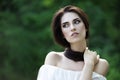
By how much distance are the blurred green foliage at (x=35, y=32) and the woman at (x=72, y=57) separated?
756 centimetres

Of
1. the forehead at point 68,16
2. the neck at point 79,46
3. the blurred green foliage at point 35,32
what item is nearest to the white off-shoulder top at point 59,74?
the neck at point 79,46

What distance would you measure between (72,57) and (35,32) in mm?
9312

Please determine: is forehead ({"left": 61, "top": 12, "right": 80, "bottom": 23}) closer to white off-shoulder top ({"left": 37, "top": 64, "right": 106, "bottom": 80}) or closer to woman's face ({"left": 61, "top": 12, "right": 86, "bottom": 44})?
woman's face ({"left": 61, "top": 12, "right": 86, "bottom": 44})

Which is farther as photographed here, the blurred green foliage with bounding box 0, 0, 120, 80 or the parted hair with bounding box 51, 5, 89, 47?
the blurred green foliage with bounding box 0, 0, 120, 80

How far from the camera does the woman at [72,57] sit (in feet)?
16.1

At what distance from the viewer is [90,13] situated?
44.5 ft

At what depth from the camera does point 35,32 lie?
14.3 metres

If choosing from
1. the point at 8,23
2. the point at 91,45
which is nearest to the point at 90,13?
the point at 91,45

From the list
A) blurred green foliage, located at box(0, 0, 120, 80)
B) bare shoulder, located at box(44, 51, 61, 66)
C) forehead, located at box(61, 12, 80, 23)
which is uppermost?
forehead, located at box(61, 12, 80, 23)

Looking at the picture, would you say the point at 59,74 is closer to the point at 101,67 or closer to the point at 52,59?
the point at 52,59

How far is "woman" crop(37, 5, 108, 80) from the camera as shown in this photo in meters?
4.90

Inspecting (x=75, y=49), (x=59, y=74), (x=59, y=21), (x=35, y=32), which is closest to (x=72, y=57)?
(x=75, y=49)

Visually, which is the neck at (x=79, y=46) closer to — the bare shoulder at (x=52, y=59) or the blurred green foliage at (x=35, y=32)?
the bare shoulder at (x=52, y=59)

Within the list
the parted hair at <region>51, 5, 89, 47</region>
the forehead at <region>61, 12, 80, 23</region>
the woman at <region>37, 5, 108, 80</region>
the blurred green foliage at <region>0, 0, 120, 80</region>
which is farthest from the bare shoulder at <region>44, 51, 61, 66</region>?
the blurred green foliage at <region>0, 0, 120, 80</region>
